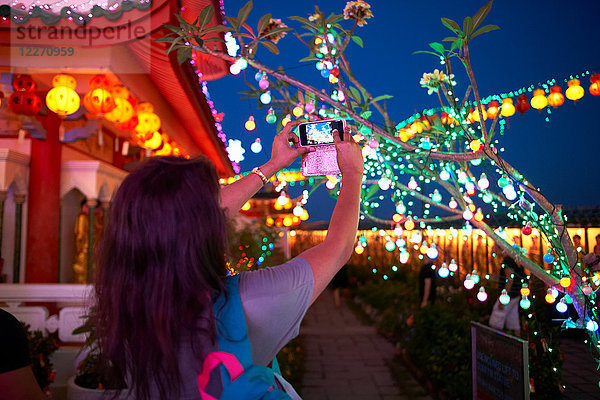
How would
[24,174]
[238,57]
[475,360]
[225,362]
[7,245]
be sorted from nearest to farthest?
[225,362] → [238,57] → [475,360] → [24,174] → [7,245]

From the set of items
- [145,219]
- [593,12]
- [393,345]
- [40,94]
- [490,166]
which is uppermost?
[593,12]

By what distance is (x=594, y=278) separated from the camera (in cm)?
249

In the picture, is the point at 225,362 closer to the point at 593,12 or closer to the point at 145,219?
the point at 145,219

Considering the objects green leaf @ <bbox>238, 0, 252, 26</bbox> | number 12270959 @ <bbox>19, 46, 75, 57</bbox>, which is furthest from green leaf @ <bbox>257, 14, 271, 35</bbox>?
number 12270959 @ <bbox>19, 46, 75, 57</bbox>

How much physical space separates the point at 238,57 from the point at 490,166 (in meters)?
1.54

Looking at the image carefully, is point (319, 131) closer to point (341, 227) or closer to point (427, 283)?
point (341, 227)

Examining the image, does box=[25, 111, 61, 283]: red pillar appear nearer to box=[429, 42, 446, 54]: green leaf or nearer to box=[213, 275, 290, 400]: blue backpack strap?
box=[429, 42, 446, 54]: green leaf

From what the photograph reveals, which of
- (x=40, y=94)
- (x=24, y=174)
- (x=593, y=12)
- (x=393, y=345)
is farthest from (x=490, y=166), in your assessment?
(x=393, y=345)

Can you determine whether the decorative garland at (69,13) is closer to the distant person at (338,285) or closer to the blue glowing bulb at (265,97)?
the blue glowing bulb at (265,97)

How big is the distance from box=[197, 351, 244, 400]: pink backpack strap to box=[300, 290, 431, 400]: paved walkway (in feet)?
16.5

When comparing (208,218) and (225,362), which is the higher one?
(208,218)

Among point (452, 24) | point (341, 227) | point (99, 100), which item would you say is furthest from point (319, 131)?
point (99, 100)

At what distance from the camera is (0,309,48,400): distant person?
4.72ft

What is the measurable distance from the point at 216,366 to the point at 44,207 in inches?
244
